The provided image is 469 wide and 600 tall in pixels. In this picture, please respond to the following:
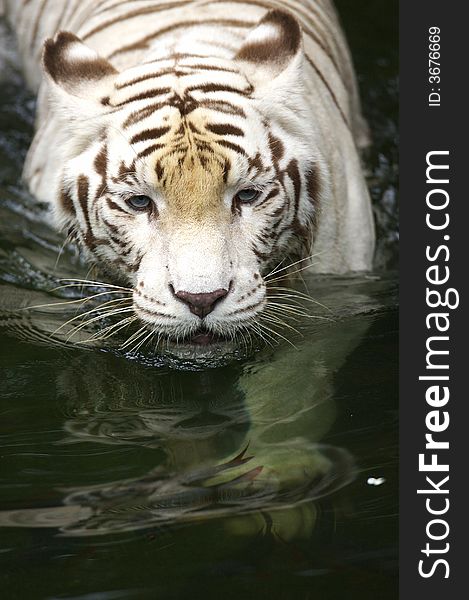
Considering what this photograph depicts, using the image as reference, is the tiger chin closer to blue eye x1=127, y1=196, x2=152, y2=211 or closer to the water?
blue eye x1=127, y1=196, x2=152, y2=211

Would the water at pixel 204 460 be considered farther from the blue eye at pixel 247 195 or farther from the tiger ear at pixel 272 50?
the tiger ear at pixel 272 50

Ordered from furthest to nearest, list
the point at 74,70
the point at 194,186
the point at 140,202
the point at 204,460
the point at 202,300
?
the point at 74,70
the point at 140,202
the point at 194,186
the point at 202,300
the point at 204,460

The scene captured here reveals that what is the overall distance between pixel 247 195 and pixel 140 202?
255 mm

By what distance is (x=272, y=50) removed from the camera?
286 cm

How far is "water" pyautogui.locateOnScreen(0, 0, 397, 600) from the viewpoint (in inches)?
76.0

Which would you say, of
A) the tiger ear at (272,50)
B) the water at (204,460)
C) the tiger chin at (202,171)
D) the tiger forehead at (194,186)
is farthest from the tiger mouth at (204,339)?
the tiger ear at (272,50)

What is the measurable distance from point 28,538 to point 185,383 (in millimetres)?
713

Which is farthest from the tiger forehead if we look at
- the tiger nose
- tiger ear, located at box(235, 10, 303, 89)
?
tiger ear, located at box(235, 10, 303, 89)

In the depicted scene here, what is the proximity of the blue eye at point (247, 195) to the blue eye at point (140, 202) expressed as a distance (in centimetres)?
21

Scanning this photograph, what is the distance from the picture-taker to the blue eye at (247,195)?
2.59 m

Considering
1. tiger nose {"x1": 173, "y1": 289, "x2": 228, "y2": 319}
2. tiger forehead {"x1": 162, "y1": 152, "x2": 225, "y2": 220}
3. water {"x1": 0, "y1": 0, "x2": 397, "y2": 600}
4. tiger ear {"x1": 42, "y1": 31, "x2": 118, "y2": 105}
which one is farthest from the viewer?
tiger ear {"x1": 42, "y1": 31, "x2": 118, "y2": 105}

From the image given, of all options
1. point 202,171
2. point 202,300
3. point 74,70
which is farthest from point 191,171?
point 74,70

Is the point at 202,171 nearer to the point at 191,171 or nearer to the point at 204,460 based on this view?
the point at 191,171

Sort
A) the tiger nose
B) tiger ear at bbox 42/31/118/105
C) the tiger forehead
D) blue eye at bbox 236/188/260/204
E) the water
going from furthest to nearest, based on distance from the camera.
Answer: tiger ear at bbox 42/31/118/105
blue eye at bbox 236/188/260/204
the tiger forehead
the tiger nose
the water
